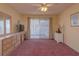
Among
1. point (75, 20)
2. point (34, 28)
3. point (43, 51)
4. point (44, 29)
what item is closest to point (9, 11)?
point (43, 51)

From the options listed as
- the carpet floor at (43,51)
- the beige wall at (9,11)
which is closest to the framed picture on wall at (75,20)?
the carpet floor at (43,51)

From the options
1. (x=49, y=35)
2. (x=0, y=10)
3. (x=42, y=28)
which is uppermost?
(x=0, y=10)

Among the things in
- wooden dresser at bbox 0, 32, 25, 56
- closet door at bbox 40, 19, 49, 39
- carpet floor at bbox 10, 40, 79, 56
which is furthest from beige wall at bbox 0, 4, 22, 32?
closet door at bbox 40, 19, 49, 39

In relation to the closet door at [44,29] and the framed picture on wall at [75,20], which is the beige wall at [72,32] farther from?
the closet door at [44,29]

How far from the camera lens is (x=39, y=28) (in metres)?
9.51

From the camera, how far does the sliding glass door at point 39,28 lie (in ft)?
31.0

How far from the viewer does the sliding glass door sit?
31.0ft

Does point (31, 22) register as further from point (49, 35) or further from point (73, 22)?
point (73, 22)

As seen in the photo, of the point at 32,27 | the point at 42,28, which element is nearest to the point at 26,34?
the point at 32,27

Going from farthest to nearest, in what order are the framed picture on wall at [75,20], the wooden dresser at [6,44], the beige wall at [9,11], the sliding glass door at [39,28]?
1. the sliding glass door at [39,28]
2. the framed picture on wall at [75,20]
3. the beige wall at [9,11]
4. the wooden dresser at [6,44]

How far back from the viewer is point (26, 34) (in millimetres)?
9352

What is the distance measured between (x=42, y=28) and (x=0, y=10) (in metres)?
5.49

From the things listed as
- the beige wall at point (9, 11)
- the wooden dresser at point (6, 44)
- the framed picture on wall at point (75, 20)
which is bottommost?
the wooden dresser at point (6, 44)

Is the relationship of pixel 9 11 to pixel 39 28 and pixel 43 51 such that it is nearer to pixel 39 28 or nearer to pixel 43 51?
pixel 43 51
